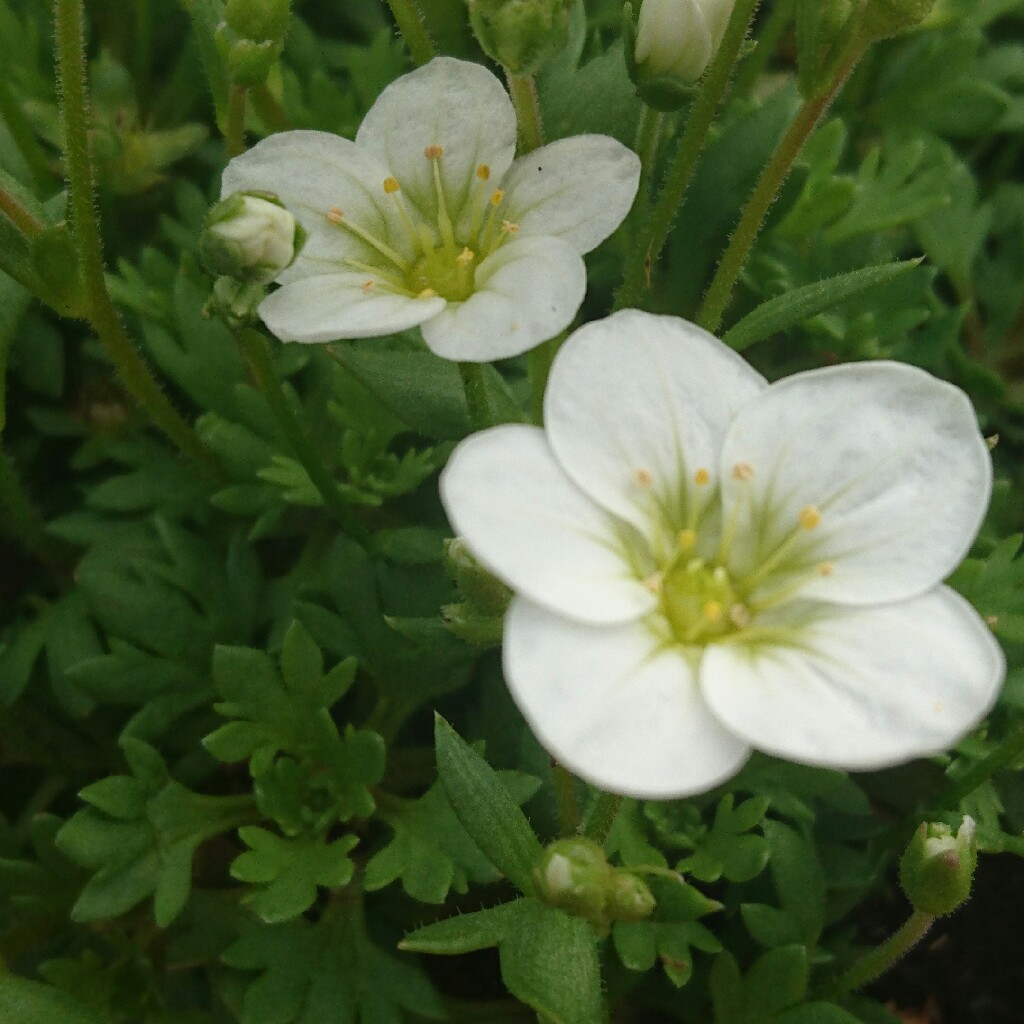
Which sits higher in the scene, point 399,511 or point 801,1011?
point 399,511

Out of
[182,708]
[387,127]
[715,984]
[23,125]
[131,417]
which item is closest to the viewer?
[387,127]

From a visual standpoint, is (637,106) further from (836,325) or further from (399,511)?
(399,511)

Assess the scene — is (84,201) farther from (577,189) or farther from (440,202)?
(577,189)

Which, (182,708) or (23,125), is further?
(23,125)

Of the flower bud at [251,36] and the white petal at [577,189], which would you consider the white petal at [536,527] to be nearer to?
the white petal at [577,189]

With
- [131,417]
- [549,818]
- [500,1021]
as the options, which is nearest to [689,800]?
[549,818]

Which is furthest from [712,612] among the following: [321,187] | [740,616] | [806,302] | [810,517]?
[321,187]

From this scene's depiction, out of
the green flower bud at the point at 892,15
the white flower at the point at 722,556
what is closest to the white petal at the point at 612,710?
the white flower at the point at 722,556

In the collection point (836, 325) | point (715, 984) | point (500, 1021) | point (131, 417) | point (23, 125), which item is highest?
point (23, 125)
